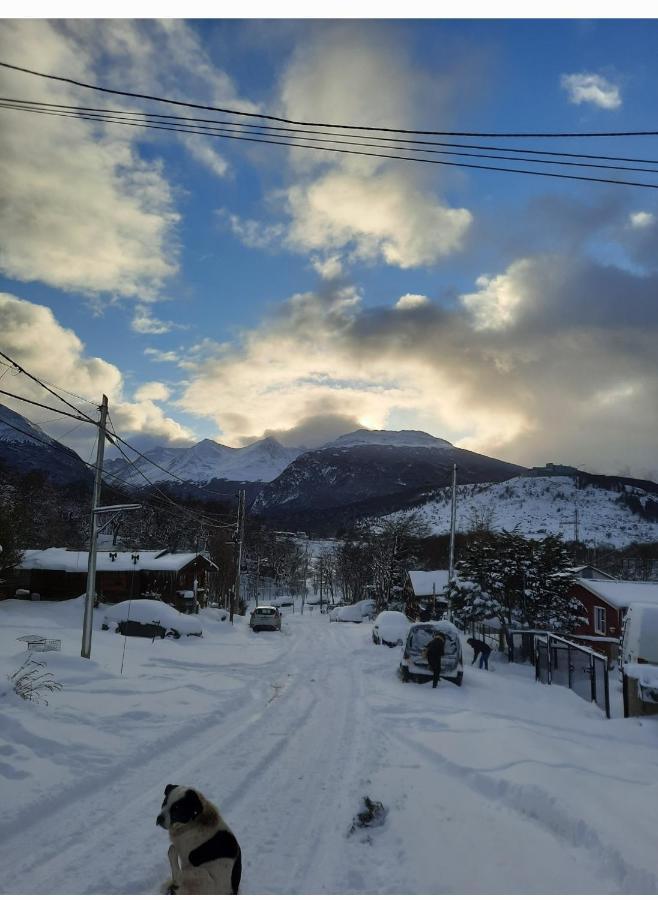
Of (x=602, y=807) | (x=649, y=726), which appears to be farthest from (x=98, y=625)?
(x=602, y=807)

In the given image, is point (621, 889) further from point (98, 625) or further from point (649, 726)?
point (98, 625)

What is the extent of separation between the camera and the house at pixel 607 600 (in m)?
29.6

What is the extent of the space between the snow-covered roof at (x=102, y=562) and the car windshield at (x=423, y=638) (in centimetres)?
2203

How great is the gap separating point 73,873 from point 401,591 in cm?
5037

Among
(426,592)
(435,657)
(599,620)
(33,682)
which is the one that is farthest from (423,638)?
(426,592)

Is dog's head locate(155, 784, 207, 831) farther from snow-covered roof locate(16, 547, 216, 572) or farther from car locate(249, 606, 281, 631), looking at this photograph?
snow-covered roof locate(16, 547, 216, 572)

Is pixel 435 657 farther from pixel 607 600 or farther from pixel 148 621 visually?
pixel 607 600

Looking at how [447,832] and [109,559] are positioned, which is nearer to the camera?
[447,832]

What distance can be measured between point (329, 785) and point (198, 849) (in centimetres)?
373

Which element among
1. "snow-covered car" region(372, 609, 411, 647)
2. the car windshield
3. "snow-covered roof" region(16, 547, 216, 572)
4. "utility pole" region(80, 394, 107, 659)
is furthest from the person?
"snow-covered roof" region(16, 547, 216, 572)

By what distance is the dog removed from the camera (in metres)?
4.00

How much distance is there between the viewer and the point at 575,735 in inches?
415

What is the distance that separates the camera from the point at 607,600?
30234mm

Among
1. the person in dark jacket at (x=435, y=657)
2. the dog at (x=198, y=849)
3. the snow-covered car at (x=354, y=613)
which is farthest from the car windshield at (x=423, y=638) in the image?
the snow-covered car at (x=354, y=613)
